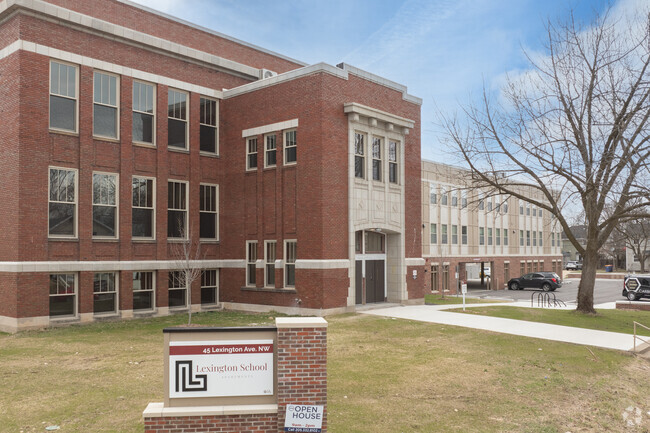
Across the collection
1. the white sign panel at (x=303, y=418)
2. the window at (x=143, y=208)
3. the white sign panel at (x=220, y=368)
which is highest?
the window at (x=143, y=208)

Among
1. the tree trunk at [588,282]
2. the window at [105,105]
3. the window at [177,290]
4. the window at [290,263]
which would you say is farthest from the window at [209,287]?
the tree trunk at [588,282]

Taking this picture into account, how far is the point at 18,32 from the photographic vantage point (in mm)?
19812

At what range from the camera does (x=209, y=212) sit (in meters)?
26.0

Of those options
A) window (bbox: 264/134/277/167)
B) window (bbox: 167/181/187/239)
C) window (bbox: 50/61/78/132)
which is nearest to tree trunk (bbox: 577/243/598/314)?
window (bbox: 264/134/277/167)

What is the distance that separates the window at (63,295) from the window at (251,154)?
909 cm

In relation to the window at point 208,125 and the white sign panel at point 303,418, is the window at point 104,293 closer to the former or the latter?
the window at point 208,125

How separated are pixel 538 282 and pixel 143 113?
39913mm

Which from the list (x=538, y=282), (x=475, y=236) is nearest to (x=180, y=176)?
(x=475, y=236)

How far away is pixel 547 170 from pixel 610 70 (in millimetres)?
4540

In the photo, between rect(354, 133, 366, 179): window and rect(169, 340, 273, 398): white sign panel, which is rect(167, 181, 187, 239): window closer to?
rect(354, 133, 366, 179): window

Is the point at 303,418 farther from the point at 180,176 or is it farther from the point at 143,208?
the point at 180,176

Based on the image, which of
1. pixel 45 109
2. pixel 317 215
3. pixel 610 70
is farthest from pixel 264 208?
pixel 610 70

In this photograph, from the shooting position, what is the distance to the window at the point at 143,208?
2308cm

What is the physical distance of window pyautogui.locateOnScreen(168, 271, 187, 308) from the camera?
79.3 feet
